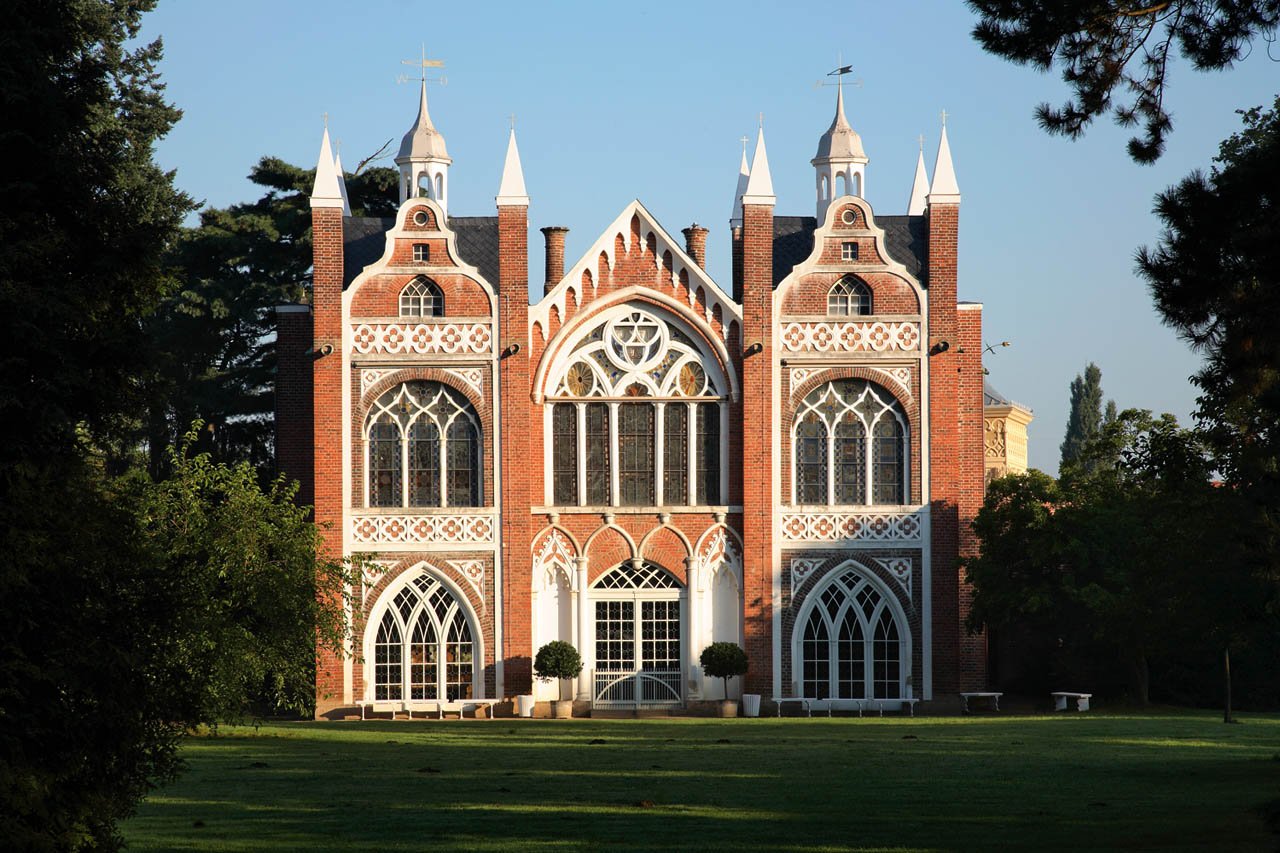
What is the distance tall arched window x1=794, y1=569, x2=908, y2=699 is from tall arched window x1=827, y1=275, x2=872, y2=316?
608 cm

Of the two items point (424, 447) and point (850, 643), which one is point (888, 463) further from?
point (424, 447)

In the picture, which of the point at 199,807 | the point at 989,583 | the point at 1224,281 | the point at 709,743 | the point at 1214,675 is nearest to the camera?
the point at 1224,281

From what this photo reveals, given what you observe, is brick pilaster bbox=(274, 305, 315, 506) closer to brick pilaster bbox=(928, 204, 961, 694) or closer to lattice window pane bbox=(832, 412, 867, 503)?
lattice window pane bbox=(832, 412, 867, 503)

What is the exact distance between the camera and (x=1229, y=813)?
19891 mm

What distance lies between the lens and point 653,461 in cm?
4394

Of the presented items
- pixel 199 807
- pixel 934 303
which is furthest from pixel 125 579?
pixel 934 303

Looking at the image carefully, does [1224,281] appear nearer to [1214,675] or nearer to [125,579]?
[125,579]

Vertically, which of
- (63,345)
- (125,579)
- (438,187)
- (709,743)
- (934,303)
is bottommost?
(709,743)

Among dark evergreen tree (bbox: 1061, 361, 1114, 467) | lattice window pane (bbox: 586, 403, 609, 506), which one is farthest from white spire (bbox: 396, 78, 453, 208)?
dark evergreen tree (bbox: 1061, 361, 1114, 467)

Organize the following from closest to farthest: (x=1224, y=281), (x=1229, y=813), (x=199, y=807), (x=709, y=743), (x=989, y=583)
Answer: (x=1224, y=281), (x=1229, y=813), (x=199, y=807), (x=709, y=743), (x=989, y=583)

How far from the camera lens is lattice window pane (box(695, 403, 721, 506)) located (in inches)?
1736

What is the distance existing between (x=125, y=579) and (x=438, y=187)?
1228 inches

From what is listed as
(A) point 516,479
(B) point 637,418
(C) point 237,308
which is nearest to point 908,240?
(B) point 637,418

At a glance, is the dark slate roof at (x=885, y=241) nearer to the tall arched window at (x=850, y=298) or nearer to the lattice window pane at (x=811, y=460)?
the tall arched window at (x=850, y=298)
